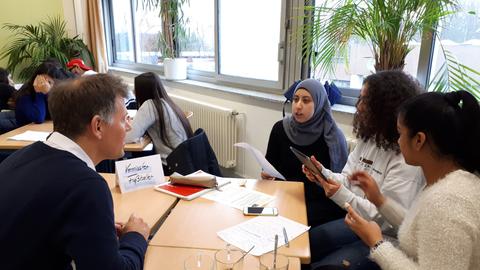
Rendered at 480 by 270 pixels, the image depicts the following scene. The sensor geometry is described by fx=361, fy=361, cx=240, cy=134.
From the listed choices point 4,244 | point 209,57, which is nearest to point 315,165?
point 4,244

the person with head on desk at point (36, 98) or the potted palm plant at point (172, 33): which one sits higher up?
the potted palm plant at point (172, 33)

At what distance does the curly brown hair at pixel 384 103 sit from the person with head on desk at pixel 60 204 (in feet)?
4.06

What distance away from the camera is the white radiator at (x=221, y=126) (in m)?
3.50

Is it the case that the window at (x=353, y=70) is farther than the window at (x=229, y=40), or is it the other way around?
the window at (x=229, y=40)

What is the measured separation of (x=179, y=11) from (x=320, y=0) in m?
1.95

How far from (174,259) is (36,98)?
8.43 ft

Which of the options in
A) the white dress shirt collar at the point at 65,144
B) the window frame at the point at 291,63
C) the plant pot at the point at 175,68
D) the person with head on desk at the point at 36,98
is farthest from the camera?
the plant pot at the point at 175,68

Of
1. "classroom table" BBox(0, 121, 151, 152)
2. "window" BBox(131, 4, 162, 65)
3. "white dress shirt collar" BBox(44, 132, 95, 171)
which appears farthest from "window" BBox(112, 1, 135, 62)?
"white dress shirt collar" BBox(44, 132, 95, 171)

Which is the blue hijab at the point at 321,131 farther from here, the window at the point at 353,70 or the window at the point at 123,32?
the window at the point at 123,32

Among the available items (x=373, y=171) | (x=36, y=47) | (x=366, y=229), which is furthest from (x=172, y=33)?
(x=366, y=229)

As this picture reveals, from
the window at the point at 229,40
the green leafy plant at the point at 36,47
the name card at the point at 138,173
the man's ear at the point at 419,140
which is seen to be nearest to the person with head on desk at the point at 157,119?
the name card at the point at 138,173

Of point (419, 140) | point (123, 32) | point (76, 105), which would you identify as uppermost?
point (123, 32)

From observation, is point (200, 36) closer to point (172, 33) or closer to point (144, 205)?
point (172, 33)

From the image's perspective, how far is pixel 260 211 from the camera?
1.53 m
